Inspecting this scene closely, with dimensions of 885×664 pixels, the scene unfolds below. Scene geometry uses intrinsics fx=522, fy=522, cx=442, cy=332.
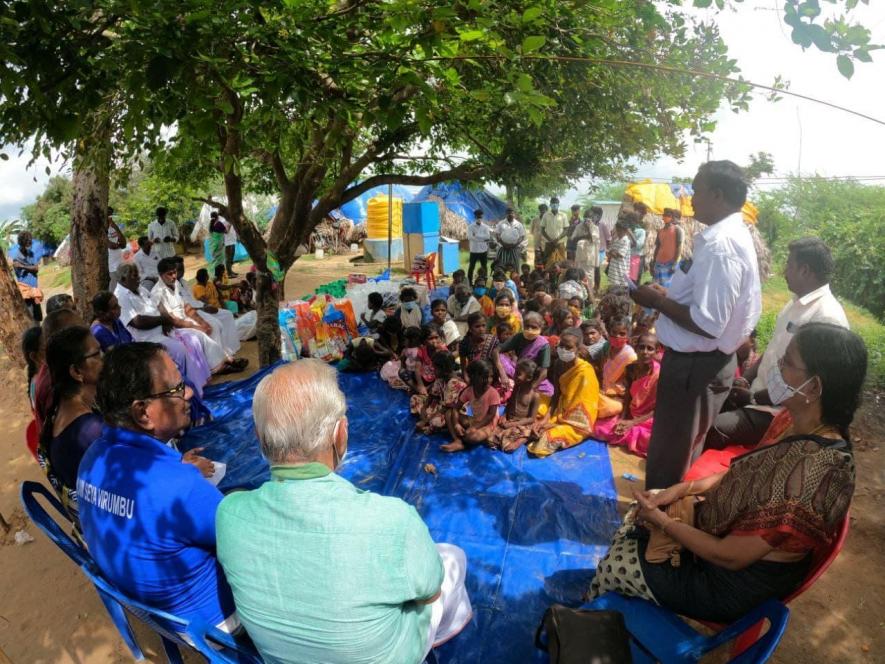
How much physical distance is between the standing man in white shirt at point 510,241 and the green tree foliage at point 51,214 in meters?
17.5

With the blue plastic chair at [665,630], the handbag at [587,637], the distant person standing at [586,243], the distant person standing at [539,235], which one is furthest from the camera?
the distant person standing at [539,235]

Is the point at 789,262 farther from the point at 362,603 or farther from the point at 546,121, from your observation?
the point at 362,603

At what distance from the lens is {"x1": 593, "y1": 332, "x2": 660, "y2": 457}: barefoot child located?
4.35 m

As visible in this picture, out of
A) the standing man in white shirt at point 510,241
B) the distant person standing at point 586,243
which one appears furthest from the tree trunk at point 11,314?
the distant person standing at point 586,243

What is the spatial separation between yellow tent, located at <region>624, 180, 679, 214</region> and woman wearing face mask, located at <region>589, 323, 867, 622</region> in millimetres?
9145

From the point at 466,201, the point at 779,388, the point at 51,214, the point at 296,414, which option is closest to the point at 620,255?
the point at 779,388

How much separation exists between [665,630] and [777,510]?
713 millimetres

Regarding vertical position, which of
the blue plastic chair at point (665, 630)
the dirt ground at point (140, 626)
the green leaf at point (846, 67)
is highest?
the green leaf at point (846, 67)

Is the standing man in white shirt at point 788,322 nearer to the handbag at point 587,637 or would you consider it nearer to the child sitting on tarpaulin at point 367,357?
the handbag at point 587,637

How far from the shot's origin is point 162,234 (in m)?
9.66

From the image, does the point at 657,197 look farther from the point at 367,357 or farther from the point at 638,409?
the point at 367,357

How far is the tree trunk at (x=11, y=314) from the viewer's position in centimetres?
556

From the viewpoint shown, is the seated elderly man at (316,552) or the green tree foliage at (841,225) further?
the green tree foliage at (841,225)

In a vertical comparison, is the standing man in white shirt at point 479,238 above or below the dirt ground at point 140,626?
above
